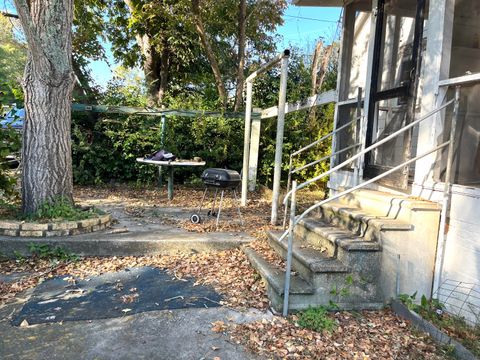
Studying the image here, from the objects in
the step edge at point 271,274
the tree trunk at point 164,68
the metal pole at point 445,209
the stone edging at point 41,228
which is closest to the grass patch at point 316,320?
the step edge at point 271,274

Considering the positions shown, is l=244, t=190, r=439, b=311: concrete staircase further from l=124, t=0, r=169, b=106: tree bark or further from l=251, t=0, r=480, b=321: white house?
l=124, t=0, r=169, b=106: tree bark

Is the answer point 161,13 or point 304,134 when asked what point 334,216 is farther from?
point 161,13

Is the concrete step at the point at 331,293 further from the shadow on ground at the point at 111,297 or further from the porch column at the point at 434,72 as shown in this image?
the porch column at the point at 434,72

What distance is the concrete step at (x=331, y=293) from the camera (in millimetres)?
3170

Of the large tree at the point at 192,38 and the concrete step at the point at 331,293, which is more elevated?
the large tree at the point at 192,38

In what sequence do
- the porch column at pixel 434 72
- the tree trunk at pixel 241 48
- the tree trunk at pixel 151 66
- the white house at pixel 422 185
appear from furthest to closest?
the tree trunk at pixel 151 66
the tree trunk at pixel 241 48
the porch column at pixel 434 72
the white house at pixel 422 185

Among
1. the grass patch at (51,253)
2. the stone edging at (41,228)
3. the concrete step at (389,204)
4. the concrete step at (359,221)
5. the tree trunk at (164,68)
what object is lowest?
the grass patch at (51,253)

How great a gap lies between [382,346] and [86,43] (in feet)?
38.0

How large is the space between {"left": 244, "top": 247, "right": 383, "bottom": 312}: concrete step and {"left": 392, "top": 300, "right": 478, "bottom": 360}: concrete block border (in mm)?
159

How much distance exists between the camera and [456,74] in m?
3.73

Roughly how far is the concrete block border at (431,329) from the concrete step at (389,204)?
31.7 inches

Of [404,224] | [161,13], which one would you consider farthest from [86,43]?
[404,224]

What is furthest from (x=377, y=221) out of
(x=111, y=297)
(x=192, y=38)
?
(x=192, y=38)

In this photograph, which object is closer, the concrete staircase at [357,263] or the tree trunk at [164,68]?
the concrete staircase at [357,263]
